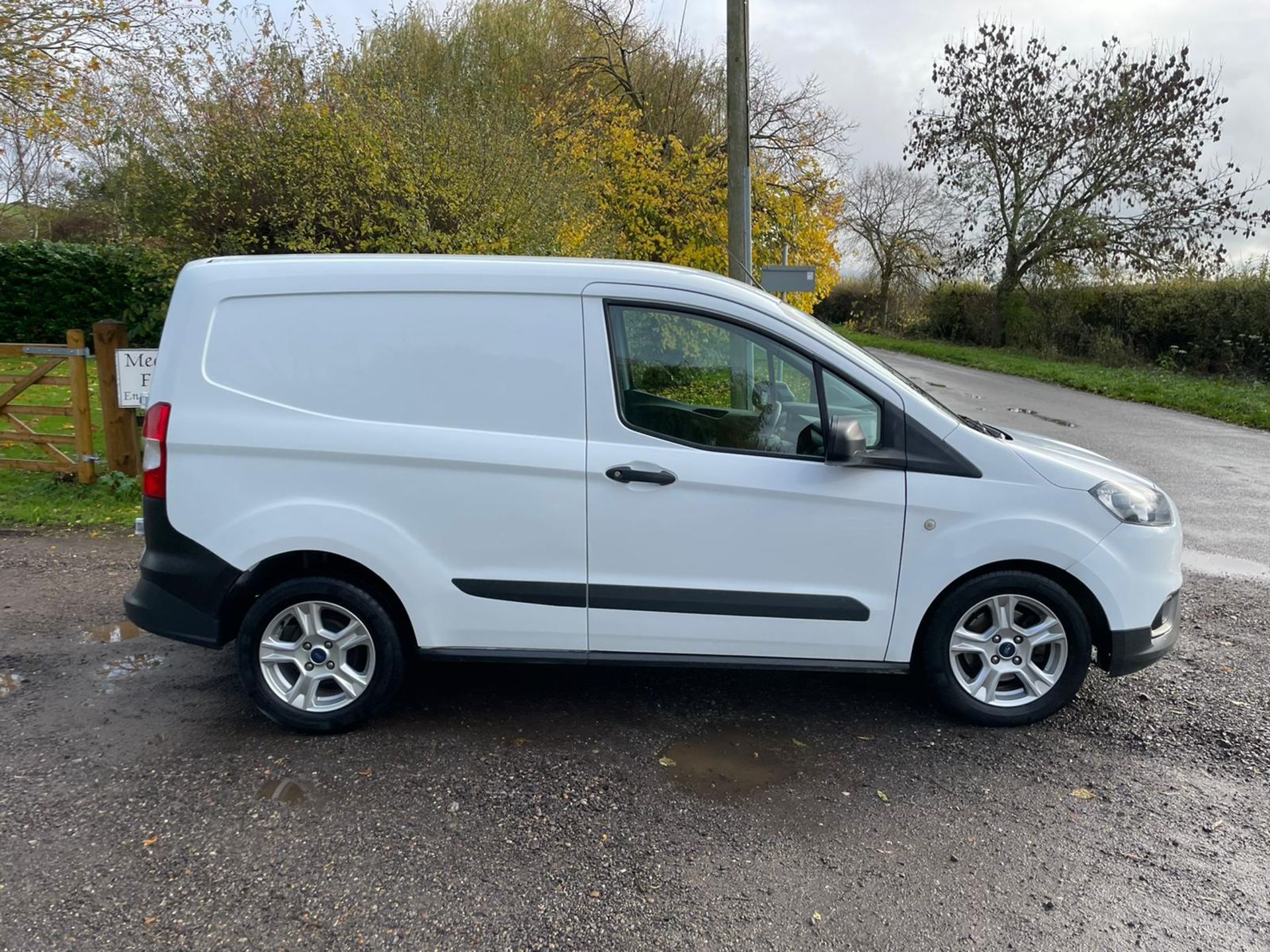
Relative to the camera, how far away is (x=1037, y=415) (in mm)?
14727

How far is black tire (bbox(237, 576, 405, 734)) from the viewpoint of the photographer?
381cm

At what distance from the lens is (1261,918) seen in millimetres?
2775

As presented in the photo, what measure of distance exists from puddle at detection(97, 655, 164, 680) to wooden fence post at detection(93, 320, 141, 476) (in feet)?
12.6

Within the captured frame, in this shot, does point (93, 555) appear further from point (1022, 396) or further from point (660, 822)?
point (1022, 396)

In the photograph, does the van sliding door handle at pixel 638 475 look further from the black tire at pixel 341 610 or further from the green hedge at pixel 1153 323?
the green hedge at pixel 1153 323

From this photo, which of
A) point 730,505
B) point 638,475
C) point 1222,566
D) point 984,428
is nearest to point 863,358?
point 984,428

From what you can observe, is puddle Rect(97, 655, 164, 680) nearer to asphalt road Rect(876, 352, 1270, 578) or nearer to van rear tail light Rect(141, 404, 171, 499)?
van rear tail light Rect(141, 404, 171, 499)

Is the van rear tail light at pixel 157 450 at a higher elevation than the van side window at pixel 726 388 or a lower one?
lower

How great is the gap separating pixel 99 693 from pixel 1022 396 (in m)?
17.0

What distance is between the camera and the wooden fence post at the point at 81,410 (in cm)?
794

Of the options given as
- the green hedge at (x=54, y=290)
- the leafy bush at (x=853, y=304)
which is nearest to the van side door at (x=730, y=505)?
the green hedge at (x=54, y=290)

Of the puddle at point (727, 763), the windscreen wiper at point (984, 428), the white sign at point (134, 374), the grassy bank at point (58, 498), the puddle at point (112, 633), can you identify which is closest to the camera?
the puddle at point (727, 763)

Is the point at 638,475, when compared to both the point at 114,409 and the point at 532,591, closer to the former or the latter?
the point at 532,591

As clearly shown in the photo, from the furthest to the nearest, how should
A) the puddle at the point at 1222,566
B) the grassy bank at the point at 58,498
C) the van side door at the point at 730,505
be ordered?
the grassy bank at the point at 58,498, the puddle at the point at 1222,566, the van side door at the point at 730,505
